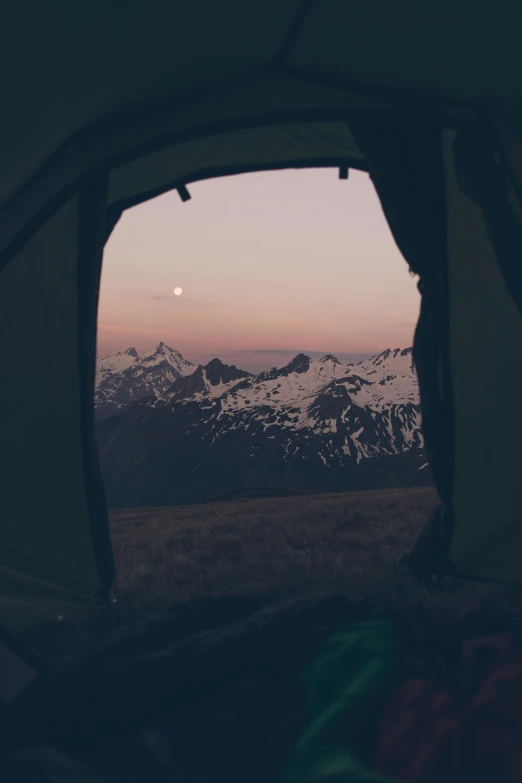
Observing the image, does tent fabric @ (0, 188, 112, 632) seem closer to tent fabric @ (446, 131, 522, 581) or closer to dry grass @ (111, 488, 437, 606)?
dry grass @ (111, 488, 437, 606)

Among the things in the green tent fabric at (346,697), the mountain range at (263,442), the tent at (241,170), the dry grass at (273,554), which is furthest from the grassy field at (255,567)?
the mountain range at (263,442)

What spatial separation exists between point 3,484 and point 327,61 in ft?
10.6

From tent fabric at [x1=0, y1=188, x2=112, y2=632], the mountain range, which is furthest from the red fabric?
the mountain range

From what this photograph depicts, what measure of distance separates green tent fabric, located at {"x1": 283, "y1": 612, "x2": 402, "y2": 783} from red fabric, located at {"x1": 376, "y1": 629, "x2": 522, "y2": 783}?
0.10 metres

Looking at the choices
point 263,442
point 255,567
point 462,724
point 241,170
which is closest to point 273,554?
point 255,567

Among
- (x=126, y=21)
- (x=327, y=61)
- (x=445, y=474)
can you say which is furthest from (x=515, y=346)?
(x=126, y=21)

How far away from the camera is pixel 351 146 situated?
13.2ft

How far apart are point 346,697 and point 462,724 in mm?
504

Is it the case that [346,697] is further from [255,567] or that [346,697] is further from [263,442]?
[263,442]

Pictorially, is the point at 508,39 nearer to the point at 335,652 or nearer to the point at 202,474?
the point at 335,652

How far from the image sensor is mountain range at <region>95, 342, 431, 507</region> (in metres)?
140

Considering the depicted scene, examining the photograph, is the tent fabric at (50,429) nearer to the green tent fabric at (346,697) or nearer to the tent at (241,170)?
the tent at (241,170)

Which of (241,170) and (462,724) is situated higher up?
(241,170)

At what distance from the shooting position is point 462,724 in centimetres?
229
